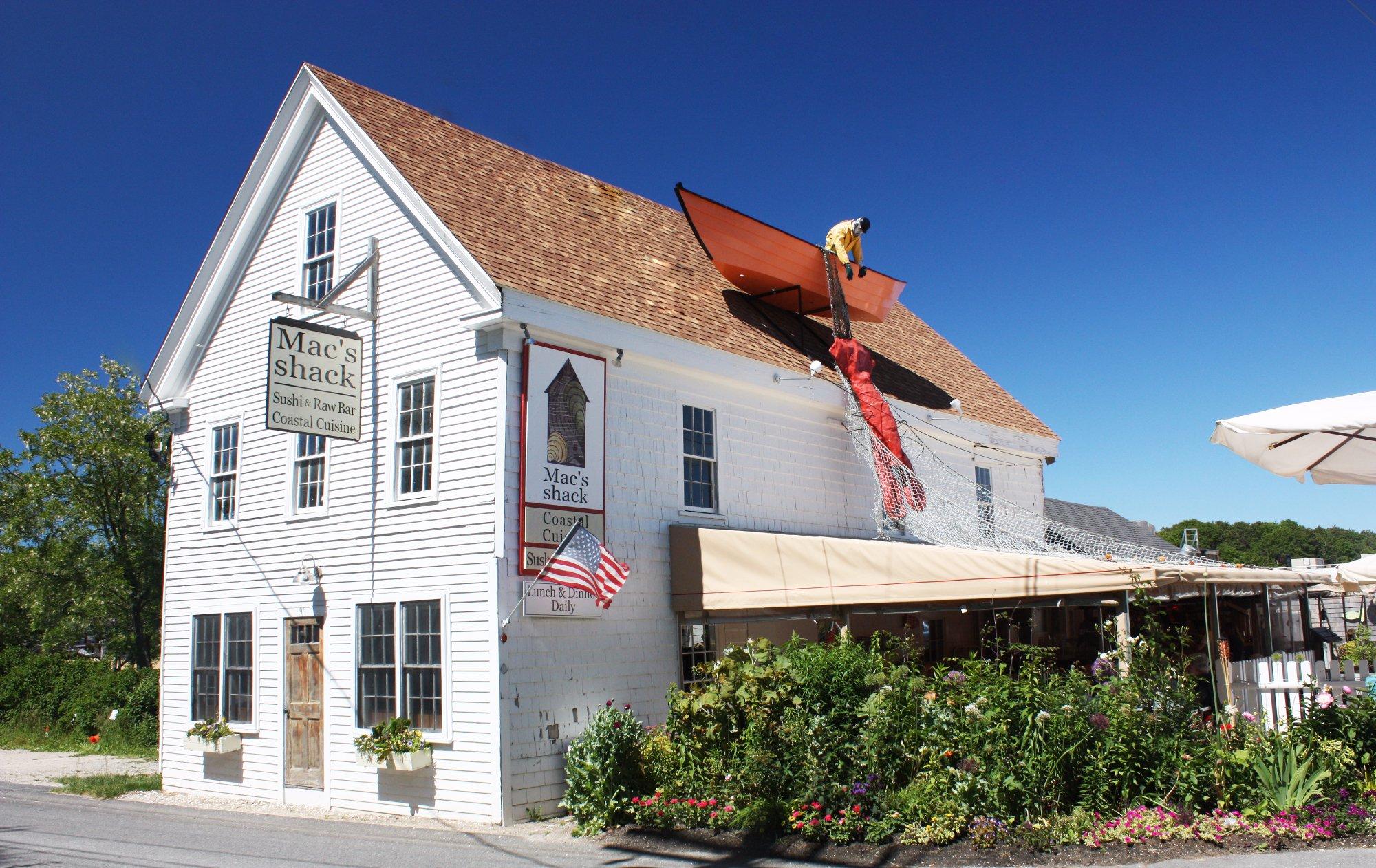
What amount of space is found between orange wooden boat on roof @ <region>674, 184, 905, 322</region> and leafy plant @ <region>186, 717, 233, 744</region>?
389 inches

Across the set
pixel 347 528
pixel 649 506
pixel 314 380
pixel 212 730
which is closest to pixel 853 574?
pixel 649 506

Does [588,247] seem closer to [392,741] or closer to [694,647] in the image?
[694,647]

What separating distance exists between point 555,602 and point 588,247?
573 cm

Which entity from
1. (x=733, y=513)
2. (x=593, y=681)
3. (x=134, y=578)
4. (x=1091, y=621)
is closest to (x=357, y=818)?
(x=593, y=681)

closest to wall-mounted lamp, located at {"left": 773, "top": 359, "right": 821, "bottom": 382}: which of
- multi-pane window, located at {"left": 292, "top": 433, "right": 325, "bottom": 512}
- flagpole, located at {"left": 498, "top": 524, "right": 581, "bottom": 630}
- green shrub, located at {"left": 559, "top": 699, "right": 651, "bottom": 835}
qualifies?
flagpole, located at {"left": 498, "top": 524, "right": 581, "bottom": 630}

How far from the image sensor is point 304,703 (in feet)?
45.1

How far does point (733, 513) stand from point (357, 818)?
6.18 m

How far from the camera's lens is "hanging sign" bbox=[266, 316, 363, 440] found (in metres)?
12.2

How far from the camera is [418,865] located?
31.1 feet

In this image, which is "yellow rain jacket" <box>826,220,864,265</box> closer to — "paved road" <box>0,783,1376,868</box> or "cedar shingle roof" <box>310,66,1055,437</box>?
"cedar shingle roof" <box>310,66,1055,437</box>

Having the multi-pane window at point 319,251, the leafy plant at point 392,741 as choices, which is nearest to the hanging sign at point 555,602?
the leafy plant at point 392,741

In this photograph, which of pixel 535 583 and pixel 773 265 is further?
pixel 773 265

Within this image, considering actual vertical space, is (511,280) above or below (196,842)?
above

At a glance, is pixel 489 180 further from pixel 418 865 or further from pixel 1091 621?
pixel 1091 621
